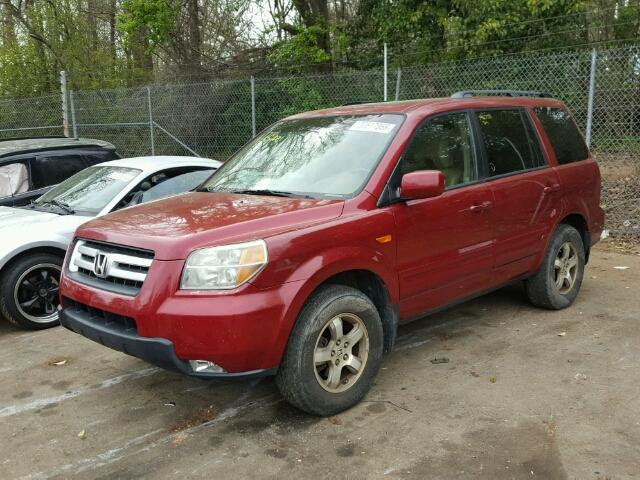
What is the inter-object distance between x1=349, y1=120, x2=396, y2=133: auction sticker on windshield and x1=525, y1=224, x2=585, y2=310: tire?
1.99 metres

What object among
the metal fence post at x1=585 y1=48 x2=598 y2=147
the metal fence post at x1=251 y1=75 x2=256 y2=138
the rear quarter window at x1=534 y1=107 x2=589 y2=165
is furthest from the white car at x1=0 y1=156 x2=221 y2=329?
the metal fence post at x1=585 y1=48 x2=598 y2=147

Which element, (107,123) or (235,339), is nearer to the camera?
(235,339)

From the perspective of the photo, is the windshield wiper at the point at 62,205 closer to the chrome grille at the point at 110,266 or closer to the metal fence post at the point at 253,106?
the chrome grille at the point at 110,266

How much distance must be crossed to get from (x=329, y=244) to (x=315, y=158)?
936 millimetres

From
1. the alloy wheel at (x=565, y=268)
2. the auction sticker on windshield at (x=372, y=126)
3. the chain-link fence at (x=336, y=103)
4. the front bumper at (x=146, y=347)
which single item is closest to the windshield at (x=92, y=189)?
the front bumper at (x=146, y=347)

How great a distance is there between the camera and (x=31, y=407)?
394 cm

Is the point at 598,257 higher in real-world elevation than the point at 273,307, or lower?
lower

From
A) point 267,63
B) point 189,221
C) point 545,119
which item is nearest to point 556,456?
point 189,221

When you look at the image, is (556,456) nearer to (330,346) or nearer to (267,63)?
(330,346)

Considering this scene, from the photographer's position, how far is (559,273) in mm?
5434

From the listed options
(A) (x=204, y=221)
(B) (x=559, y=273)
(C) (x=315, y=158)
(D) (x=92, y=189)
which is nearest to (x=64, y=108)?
(D) (x=92, y=189)

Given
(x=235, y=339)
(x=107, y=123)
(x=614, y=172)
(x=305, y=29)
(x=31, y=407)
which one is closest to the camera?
(x=235, y=339)

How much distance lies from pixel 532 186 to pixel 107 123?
1085 cm

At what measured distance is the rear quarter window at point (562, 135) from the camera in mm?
5273
